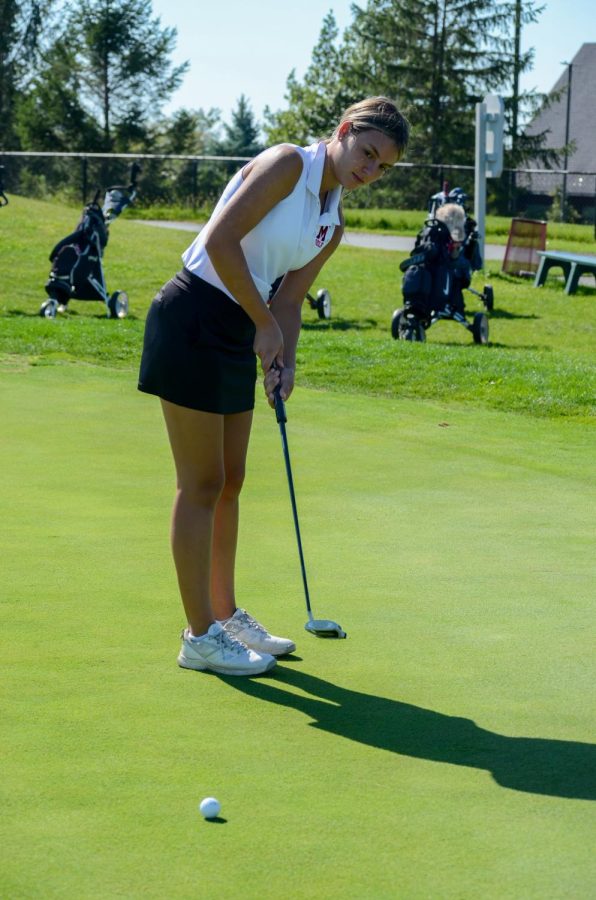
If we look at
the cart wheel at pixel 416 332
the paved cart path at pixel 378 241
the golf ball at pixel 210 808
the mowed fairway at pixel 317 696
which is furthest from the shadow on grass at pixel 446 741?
the paved cart path at pixel 378 241

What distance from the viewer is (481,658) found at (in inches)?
139

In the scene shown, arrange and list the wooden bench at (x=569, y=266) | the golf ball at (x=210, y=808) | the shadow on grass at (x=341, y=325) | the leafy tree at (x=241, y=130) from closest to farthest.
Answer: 1. the golf ball at (x=210, y=808)
2. the shadow on grass at (x=341, y=325)
3. the wooden bench at (x=569, y=266)
4. the leafy tree at (x=241, y=130)

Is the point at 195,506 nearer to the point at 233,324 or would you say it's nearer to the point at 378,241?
the point at 233,324

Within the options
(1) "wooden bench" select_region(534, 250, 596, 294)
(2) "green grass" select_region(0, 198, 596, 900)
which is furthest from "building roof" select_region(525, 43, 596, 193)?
(2) "green grass" select_region(0, 198, 596, 900)

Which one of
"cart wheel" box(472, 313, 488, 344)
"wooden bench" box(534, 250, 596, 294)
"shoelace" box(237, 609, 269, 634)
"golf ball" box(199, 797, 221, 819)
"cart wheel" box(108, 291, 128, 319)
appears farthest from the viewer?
"wooden bench" box(534, 250, 596, 294)

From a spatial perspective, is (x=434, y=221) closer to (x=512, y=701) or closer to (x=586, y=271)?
(x=586, y=271)

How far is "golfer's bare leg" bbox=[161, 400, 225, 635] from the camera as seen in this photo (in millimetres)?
3506

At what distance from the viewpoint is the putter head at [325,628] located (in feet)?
11.8

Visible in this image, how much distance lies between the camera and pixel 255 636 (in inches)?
142

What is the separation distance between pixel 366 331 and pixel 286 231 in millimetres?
11200

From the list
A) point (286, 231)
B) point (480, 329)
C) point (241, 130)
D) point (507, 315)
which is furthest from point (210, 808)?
point (241, 130)

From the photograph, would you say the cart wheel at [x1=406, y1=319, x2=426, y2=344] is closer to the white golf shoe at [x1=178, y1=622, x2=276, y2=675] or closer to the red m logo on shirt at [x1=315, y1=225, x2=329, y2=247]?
the red m logo on shirt at [x1=315, y1=225, x2=329, y2=247]

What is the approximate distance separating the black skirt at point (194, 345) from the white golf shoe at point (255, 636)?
0.60 meters

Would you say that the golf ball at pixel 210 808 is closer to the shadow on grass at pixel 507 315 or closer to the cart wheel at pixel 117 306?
the cart wheel at pixel 117 306
